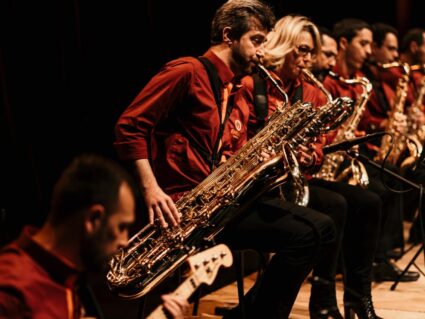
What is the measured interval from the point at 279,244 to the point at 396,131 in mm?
2384

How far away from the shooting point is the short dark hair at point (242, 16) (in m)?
3.68

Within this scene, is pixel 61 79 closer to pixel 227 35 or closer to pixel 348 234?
pixel 227 35

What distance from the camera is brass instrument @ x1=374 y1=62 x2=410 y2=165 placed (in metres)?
5.57

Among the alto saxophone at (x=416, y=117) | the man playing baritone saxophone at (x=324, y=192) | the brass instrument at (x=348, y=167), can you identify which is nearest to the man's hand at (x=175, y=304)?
the man playing baritone saxophone at (x=324, y=192)

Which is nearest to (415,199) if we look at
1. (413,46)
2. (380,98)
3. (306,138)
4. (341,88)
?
(380,98)

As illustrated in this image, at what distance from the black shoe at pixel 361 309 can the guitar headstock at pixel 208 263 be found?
5.31ft

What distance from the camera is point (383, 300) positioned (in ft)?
15.3

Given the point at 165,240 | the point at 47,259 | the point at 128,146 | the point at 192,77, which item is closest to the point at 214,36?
the point at 192,77

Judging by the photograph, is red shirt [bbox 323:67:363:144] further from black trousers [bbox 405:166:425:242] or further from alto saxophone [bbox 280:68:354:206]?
alto saxophone [bbox 280:68:354:206]

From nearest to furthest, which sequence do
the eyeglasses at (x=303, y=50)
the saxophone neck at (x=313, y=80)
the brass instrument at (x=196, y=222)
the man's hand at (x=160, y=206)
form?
the man's hand at (x=160, y=206)
the brass instrument at (x=196, y=222)
the eyeglasses at (x=303, y=50)
the saxophone neck at (x=313, y=80)

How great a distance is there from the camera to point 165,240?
136 inches

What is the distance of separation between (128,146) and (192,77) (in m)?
0.43

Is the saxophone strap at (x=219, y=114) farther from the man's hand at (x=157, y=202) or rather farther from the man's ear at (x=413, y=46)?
the man's ear at (x=413, y=46)

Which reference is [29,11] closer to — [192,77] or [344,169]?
[192,77]
